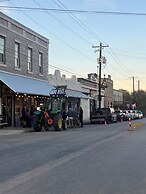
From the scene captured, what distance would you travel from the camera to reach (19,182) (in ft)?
28.9

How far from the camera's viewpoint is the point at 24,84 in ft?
101

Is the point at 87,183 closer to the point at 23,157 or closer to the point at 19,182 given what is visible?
the point at 19,182

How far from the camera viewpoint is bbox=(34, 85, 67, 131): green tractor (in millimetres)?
28000

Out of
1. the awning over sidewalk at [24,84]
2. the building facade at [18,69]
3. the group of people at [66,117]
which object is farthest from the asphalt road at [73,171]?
the group of people at [66,117]

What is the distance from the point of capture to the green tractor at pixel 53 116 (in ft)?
91.9

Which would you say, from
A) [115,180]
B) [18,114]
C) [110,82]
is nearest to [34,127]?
[18,114]

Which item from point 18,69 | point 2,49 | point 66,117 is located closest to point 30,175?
point 66,117

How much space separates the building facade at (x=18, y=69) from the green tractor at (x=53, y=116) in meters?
1.88

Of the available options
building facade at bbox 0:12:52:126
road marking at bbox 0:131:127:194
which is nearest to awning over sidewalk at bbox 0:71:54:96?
building facade at bbox 0:12:52:126

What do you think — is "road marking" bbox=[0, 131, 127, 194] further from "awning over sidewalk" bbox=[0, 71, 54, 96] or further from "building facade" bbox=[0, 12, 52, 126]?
"awning over sidewalk" bbox=[0, 71, 54, 96]

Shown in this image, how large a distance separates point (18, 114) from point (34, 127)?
5.06 metres

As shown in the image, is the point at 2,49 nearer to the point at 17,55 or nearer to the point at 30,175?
the point at 17,55

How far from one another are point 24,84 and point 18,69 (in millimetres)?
1833

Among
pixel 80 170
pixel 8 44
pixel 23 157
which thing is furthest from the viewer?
pixel 8 44
